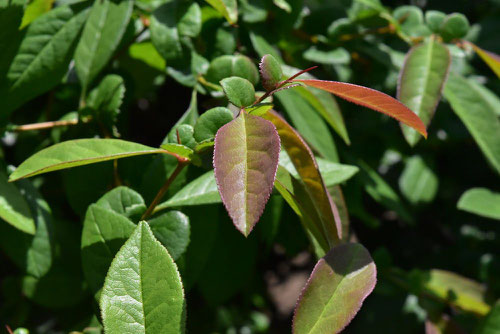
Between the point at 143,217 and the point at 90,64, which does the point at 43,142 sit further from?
the point at 143,217

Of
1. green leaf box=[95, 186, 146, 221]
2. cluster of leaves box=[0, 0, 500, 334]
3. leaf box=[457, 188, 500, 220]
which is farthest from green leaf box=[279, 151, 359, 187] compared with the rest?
leaf box=[457, 188, 500, 220]

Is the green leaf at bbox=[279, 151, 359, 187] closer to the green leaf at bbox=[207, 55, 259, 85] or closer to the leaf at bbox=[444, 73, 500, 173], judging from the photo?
the green leaf at bbox=[207, 55, 259, 85]

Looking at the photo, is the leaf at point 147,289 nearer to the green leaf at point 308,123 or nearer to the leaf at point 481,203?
the green leaf at point 308,123

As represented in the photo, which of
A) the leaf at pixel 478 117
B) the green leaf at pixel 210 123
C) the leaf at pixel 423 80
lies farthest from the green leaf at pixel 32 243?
the leaf at pixel 478 117

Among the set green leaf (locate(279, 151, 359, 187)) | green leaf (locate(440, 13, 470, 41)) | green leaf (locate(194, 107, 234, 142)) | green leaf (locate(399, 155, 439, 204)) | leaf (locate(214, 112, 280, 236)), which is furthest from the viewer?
green leaf (locate(399, 155, 439, 204))

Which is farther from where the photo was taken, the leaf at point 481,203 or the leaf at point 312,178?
the leaf at point 481,203

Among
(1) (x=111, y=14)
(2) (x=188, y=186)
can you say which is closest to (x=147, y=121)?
(1) (x=111, y=14)
